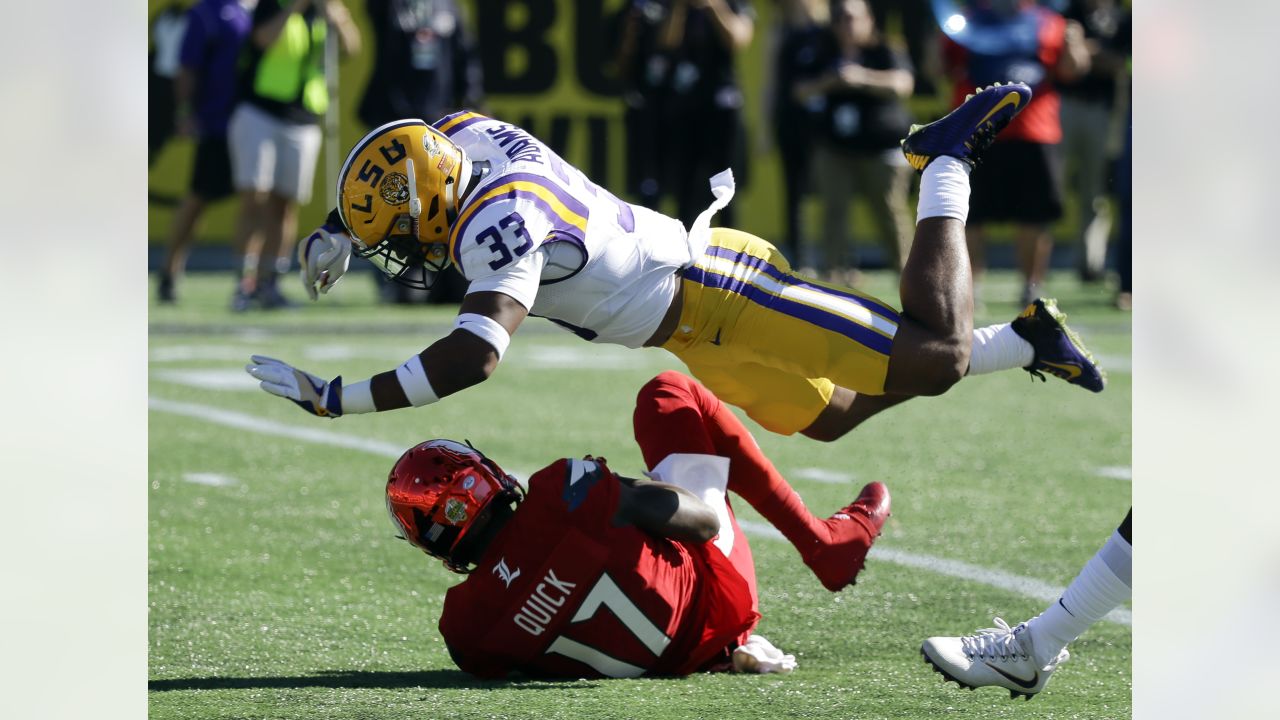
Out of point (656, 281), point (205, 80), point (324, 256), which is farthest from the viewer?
point (205, 80)

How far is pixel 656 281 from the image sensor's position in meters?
4.19

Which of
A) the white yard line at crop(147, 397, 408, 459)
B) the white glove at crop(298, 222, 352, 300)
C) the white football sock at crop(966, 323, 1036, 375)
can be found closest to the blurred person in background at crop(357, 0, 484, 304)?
the white yard line at crop(147, 397, 408, 459)

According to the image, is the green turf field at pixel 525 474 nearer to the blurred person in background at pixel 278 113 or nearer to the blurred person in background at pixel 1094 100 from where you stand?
the blurred person in background at pixel 278 113

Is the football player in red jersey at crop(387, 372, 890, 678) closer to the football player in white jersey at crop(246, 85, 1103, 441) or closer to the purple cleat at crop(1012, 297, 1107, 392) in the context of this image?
the football player in white jersey at crop(246, 85, 1103, 441)

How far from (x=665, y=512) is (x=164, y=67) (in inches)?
507

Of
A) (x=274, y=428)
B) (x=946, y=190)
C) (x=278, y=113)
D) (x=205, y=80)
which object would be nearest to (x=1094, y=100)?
(x=278, y=113)

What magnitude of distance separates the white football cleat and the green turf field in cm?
6

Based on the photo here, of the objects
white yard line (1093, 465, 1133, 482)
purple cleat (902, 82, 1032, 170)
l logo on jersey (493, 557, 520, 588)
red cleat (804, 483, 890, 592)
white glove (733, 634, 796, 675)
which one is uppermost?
purple cleat (902, 82, 1032, 170)

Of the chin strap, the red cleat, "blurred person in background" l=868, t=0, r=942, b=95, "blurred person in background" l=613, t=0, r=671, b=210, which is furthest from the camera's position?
"blurred person in background" l=868, t=0, r=942, b=95

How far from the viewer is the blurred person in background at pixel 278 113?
11367mm

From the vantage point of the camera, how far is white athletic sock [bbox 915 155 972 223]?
4367 mm

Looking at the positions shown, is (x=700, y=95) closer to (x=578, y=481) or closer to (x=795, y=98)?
(x=795, y=98)
